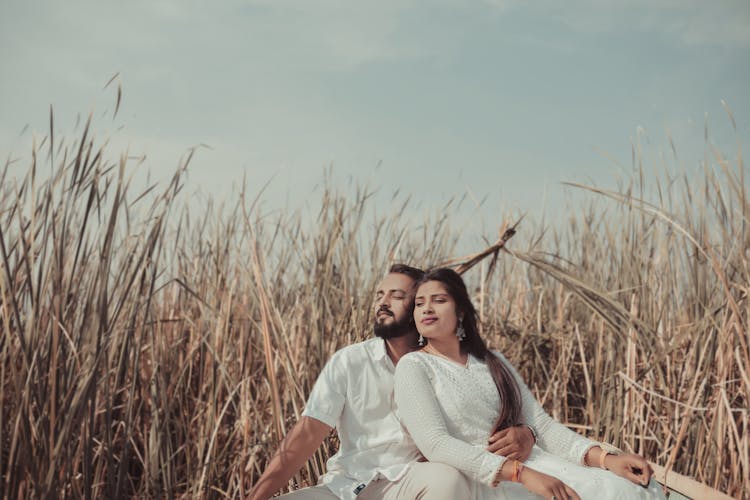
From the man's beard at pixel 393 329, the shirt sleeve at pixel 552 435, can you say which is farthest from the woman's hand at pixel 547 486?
the man's beard at pixel 393 329

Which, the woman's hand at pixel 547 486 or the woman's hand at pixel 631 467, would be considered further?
the woman's hand at pixel 631 467

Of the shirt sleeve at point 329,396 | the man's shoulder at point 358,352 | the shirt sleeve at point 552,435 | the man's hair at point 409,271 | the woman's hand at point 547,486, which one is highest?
the man's hair at point 409,271

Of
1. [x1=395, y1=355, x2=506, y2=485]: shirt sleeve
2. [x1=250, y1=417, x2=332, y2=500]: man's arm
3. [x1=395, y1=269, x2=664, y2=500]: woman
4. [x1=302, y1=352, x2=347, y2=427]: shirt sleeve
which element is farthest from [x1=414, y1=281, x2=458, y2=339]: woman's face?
[x1=250, y1=417, x2=332, y2=500]: man's arm

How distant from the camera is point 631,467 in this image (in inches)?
92.9

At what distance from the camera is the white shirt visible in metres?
2.46

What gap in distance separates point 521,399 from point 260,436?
1057 millimetres

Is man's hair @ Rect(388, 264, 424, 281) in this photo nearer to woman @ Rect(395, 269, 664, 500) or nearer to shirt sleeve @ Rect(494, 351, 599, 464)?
woman @ Rect(395, 269, 664, 500)

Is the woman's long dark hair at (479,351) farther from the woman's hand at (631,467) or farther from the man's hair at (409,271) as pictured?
the woman's hand at (631,467)

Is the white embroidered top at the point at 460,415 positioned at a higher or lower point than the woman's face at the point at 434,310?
lower

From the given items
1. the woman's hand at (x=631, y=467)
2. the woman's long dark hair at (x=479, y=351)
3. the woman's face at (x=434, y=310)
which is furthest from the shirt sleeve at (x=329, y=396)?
the woman's hand at (x=631, y=467)

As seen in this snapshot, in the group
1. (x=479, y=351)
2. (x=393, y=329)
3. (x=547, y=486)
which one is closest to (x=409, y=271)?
(x=393, y=329)

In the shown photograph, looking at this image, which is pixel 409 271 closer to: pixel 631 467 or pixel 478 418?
pixel 478 418

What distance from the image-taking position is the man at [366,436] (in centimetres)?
234

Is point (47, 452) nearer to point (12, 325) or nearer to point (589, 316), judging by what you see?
point (12, 325)
